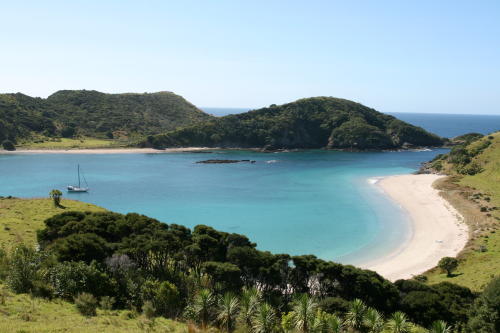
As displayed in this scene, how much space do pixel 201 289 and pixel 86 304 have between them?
24.4ft

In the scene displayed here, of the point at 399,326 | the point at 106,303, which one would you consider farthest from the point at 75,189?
the point at 399,326

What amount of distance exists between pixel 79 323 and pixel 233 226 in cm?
3812

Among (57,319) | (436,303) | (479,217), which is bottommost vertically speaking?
(479,217)

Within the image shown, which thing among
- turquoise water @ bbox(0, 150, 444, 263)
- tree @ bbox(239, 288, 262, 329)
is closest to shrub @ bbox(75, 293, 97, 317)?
tree @ bbox(239, 288, 262, 329)

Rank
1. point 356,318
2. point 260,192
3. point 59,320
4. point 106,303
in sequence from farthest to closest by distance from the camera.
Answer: point 260,192, point 106,303, point 356,318, point 59,320

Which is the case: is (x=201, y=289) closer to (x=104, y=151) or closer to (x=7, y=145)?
(x=104, y=151)

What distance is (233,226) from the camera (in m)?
56.4

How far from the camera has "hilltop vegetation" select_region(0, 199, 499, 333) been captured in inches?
821


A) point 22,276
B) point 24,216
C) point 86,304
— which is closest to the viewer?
point 86,304

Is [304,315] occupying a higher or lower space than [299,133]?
lower

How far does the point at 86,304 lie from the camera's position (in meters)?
21.8

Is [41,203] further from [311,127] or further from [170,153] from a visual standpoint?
[311,127]

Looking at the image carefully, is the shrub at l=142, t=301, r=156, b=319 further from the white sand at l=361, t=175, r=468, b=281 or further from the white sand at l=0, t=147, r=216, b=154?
the white sand at l=0, t=147, r=216, b=154

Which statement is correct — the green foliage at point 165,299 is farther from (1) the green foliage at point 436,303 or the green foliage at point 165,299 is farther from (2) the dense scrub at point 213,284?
(1) the green foliage at point 436,303
